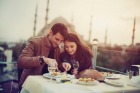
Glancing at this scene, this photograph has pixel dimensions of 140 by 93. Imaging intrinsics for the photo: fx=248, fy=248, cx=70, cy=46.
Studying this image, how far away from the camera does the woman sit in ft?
12.7

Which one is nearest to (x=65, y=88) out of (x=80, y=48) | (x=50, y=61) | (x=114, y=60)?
(x=50, y=61)

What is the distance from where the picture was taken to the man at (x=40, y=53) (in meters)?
3.58

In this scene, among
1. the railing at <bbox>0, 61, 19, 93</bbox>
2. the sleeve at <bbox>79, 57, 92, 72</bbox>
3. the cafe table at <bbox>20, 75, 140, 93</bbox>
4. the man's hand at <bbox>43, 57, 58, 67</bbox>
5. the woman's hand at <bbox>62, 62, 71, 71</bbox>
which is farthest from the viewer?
the sleeve at <bbox>79, 57, 92, 72</bbox>

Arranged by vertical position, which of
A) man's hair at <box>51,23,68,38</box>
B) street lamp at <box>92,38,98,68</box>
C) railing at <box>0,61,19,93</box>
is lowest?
railing at <box>0,61,19,93</box>

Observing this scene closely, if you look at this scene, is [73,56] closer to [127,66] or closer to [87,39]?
[87,39]

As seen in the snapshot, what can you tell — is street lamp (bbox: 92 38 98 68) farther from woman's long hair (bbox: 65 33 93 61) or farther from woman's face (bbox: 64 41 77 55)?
woman's face (bbox: 64 41 77 55)

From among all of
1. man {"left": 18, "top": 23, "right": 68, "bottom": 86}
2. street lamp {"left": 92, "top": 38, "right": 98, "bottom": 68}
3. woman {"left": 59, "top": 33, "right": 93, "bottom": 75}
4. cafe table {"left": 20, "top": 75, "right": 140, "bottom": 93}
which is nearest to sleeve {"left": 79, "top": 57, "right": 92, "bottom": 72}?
woman {"left": 59, "top": 33, "right": 93, "bottom": 75}

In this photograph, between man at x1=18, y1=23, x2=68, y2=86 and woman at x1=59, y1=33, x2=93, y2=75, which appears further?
woman at x1=59, y1=33, x2=93, y2=75

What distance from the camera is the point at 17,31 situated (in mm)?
3592

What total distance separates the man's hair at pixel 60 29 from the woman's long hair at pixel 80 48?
8cm

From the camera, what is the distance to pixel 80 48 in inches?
A: 157

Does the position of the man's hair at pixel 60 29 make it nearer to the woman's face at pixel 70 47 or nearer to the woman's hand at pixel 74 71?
the woman's face at pixel 70 47

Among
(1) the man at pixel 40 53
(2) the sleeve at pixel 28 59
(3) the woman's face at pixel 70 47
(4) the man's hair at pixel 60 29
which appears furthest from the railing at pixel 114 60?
(2) the sleeve at pixel 28 59

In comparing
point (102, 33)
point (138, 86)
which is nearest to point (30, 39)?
point (102, 33)
